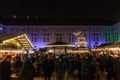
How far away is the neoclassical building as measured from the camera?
69812 mm

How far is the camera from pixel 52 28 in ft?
233

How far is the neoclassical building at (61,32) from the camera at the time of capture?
229 ft

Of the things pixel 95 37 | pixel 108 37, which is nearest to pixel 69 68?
pixel 95 37

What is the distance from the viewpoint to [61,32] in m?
70.7

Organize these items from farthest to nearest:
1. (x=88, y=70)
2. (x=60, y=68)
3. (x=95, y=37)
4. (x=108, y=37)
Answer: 1. (x=108, y=37)
2. (x=95, y=37)
3. (x=60, y=68)
4. (x=88, y=70)
